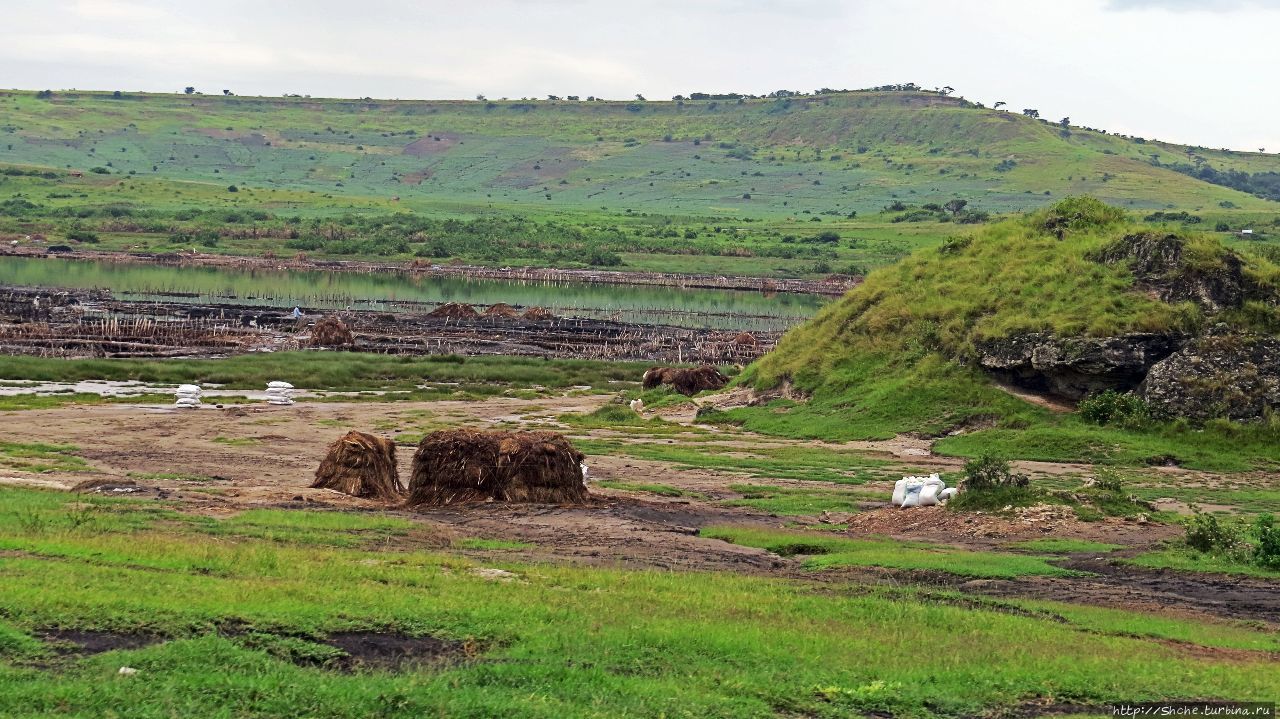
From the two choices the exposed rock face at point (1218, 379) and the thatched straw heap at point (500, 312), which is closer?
the exposed rock face at point (1218, 379)

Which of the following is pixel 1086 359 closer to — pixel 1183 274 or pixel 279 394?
pixel 1183 274

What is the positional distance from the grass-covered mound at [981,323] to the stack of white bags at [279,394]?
49.9 ft

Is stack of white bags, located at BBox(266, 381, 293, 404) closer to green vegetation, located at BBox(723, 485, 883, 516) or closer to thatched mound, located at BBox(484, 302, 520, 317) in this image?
green vegetation, located at BBox(723, 485, 883, 516)

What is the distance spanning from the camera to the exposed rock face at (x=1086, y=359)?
38562mm

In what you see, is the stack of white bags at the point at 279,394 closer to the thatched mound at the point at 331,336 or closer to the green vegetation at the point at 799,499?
the thatched mound at the point at 331,336

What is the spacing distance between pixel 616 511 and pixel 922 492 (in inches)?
226

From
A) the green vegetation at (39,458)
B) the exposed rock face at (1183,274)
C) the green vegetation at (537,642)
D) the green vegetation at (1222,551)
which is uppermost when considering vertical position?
the exposed rock face at (1183,274)

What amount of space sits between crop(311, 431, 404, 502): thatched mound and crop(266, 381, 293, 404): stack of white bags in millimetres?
21520

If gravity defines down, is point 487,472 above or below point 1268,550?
below

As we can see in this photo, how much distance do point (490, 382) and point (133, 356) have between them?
617 inches

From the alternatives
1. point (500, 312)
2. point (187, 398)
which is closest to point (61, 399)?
point (187, 398)

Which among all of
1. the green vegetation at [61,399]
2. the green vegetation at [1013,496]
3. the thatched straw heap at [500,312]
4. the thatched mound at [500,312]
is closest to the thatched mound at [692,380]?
the green vegetation at [61,399]

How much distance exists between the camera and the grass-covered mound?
39.0 metres

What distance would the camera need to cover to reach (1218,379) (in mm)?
37125
